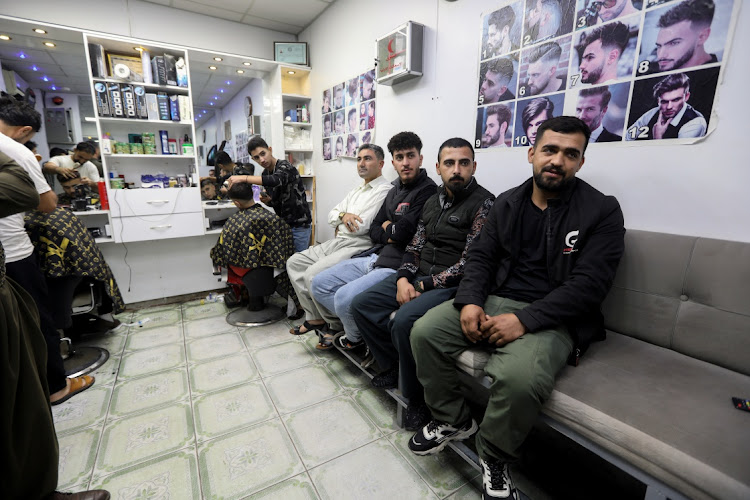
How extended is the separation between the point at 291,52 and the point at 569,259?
3.65 meters

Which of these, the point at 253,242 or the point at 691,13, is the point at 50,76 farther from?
the point at 691,13

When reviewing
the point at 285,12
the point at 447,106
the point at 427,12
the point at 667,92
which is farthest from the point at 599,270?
the point at 285,12

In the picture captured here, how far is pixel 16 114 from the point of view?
1732 mm

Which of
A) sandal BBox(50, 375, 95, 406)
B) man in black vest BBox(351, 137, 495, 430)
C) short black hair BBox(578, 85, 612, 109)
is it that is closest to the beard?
man in black vest BBox(351, 137, 495, 430)

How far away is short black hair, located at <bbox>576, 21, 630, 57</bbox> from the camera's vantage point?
4.82 ft

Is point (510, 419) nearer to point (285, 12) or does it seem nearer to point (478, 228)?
point (478, 228)

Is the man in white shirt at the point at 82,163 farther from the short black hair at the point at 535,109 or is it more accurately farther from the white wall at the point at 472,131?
the short black hair at the point at 535,109

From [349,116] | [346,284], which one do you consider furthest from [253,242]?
[349,116]

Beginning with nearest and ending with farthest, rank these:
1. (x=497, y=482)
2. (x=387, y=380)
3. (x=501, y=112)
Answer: (x=497, y=482)
(x=387, y=380)
(x=501, y=112)

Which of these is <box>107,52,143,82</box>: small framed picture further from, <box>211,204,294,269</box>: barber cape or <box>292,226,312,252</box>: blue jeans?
<box>292,226,312,252</box>: blue jeans

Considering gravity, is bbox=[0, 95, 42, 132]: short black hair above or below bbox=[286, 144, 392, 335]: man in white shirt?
above

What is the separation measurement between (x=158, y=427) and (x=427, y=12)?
3.00 metres

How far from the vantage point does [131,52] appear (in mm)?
3051

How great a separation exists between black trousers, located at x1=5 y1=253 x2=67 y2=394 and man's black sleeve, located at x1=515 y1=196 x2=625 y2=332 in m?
2.37
